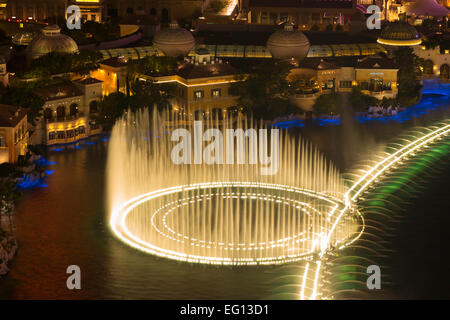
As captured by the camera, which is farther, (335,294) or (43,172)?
(43,172)

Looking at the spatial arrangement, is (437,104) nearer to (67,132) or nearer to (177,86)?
(177,86)

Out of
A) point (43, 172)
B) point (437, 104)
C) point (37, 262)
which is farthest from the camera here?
point (437, 104)

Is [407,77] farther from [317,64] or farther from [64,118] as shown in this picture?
[64,118]

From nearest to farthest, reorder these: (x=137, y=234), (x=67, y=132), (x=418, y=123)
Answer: (x=137, y=234) → (x=67, y=132) → (x=418, y=123)

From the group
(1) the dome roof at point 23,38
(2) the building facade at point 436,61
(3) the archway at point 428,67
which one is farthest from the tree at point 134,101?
(3) the archway at point 428,67

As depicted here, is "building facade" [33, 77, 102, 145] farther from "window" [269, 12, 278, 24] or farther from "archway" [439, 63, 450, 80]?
"window" [269, 12, 278, 24]

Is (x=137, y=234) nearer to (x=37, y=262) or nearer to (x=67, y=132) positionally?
(x=37, y=262)

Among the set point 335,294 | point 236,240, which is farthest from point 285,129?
point 335,294

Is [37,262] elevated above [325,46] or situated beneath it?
situated beneath
